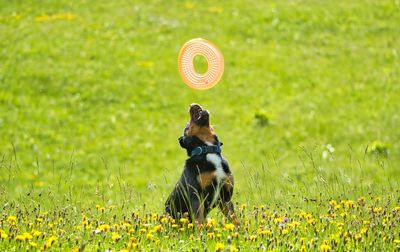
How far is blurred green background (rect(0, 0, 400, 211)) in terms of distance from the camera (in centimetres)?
1638

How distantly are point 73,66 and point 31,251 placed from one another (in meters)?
16.0

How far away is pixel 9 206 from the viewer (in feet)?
22.3

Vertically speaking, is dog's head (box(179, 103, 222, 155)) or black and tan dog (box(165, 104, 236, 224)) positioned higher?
dog's head (box(179, 103, 222, 155))

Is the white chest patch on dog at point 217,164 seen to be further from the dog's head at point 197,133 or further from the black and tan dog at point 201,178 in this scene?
the dog's head at point 197,133

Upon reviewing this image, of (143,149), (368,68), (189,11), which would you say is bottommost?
(143,149)

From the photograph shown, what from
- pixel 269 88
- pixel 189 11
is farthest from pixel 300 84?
pixel 189 11

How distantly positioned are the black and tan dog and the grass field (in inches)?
215

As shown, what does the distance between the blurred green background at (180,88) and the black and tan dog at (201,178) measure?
7.04 metres

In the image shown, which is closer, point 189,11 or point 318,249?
point 318,249

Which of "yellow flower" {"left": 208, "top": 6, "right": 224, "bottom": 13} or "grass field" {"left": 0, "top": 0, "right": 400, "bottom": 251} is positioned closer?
"grass field" {"left": 0, "top": 0, "right": 400, "bottom": 251}

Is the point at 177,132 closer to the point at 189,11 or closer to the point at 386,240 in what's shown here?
the point at 189,11

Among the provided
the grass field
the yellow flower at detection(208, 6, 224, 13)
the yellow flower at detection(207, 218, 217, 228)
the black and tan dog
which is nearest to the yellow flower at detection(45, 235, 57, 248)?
the yellow flower at detection(207, 218, 217, 228)

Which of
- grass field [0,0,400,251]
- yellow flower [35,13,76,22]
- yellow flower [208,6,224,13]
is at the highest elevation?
yellow flower [35,13,76,22]

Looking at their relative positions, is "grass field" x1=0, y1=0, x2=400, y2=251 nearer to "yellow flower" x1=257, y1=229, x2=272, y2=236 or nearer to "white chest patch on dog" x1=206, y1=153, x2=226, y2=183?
"white chest patch on dog" x1=206, y1=153, x2=226, y2=183
